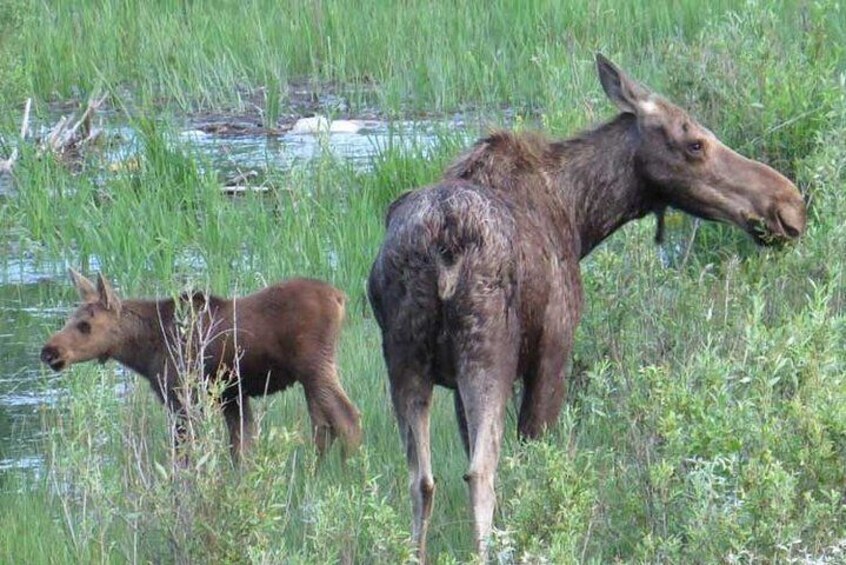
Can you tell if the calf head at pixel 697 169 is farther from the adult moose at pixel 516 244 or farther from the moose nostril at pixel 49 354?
the moose nostril at pixel 49 354

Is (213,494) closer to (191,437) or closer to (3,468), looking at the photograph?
(191,437)

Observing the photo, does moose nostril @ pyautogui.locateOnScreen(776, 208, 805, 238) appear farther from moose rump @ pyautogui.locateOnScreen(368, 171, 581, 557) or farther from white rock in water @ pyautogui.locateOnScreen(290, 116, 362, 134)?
white rock in water @ pyautogui.locateOnScreen(290, 116, 362, 134)

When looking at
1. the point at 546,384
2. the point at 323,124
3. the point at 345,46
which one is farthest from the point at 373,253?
the point at 345,46

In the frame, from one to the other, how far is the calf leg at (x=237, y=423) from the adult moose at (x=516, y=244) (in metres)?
2.07

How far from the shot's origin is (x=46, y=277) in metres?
12.5

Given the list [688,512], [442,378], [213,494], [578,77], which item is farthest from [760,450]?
[578,77]

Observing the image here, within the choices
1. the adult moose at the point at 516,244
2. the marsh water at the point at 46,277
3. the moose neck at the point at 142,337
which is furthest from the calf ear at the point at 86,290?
the adult moose at the point at 516,244

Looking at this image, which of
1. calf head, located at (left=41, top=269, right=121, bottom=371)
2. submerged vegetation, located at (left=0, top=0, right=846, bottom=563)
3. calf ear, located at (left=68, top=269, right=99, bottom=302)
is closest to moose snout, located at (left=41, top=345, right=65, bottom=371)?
calf head, located at (left=41, top=269, right=121, bottom=371)

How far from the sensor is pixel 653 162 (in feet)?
25.5

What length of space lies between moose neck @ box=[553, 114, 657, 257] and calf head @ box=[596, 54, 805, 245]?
6 cm

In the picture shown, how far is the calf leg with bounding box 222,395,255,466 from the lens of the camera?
928 cm

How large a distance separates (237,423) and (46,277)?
3.36 metres

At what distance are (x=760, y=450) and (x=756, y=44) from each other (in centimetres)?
556

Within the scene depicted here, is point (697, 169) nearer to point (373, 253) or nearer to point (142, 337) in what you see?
point (142, 337)
